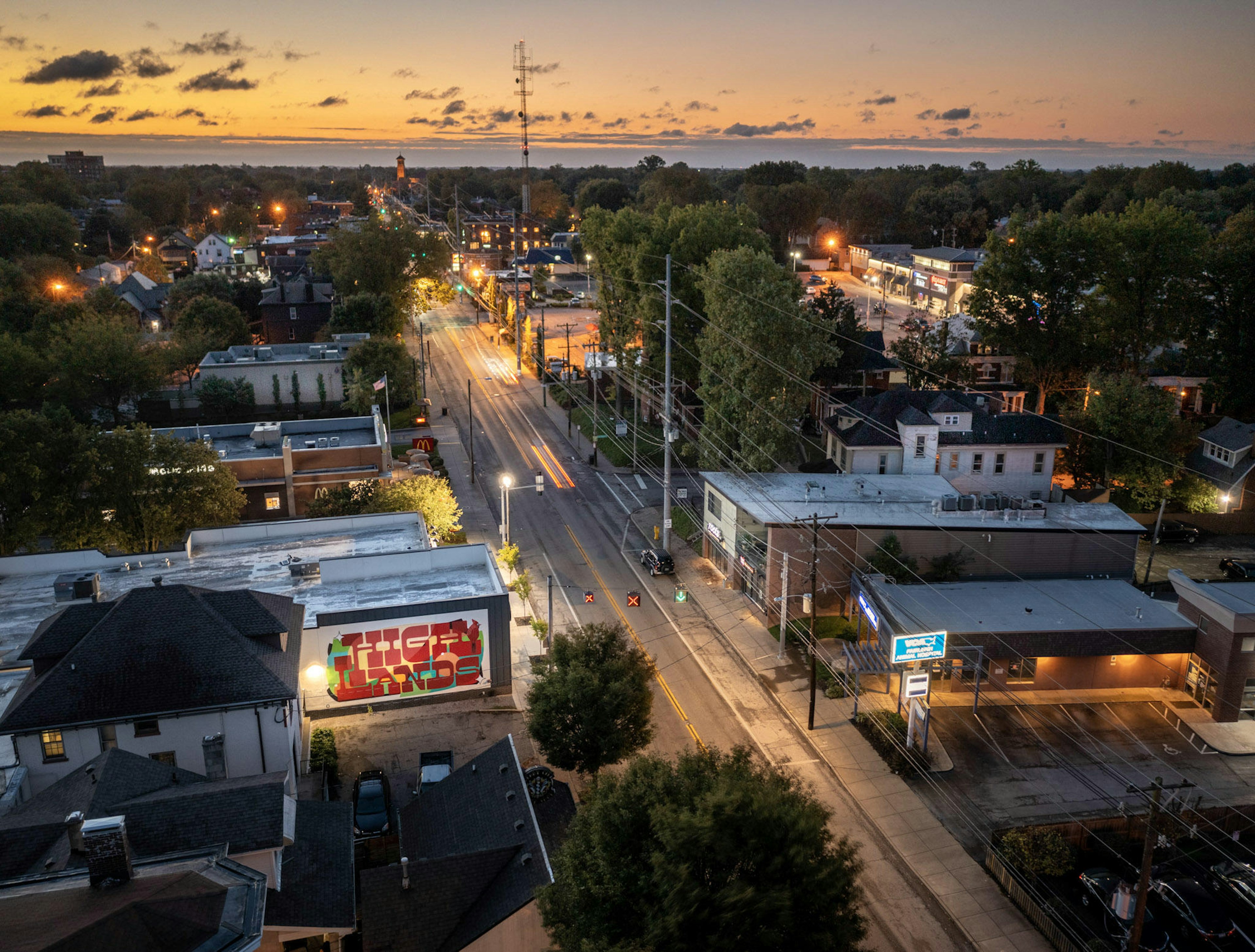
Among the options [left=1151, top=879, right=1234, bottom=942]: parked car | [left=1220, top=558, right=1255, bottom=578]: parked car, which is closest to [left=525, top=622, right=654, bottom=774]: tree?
[left=1151, top=879, right=1234, bottom=942]: parked car

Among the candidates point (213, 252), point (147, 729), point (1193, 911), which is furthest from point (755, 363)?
point (213, 252)

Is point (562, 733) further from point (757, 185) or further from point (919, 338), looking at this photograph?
point (757, 185)

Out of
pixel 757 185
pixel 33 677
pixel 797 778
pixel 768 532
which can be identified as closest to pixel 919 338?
pixel 768 532

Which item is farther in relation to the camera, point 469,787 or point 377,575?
point 377,575

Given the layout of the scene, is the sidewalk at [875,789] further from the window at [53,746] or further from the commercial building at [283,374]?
the commercial building at [283,374]

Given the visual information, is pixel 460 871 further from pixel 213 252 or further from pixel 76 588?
pixel 213 252

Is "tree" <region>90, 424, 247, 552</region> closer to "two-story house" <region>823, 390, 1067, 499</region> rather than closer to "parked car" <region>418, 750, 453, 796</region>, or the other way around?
"parked car" <region>418, 750, 453, 796</region>
